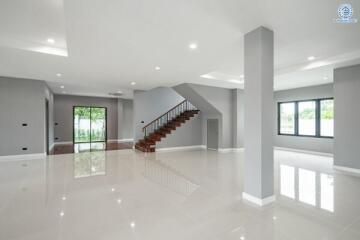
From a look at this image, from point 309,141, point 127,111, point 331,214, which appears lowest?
point 331,214

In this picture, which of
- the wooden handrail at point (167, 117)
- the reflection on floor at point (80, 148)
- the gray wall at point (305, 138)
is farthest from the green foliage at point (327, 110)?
the reflection on floor at point (80, 148)

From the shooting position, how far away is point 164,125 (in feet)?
33.3

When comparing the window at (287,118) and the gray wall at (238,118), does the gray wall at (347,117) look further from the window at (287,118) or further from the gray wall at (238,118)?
the gray wall at (238,118)

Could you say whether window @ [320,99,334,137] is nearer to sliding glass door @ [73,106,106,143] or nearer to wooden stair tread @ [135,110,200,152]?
wooden stair tread @ [135,110,200,152]

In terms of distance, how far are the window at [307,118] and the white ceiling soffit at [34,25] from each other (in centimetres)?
951

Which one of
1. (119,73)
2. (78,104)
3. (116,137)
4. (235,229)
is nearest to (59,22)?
(119,73)

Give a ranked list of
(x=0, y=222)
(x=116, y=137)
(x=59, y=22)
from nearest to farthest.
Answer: (x=0, y=222), (x=59, y=22), (x=116, y=137)

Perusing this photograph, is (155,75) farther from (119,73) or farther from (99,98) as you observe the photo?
(99,98)

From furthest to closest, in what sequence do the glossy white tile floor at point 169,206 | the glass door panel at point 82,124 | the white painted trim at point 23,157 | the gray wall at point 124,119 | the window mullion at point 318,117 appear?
the gray wall at point 124,119, the glass door panel at point 82,124, the window mullion at point 318,117, the white painted trim at point 23,157, the glossy white tile floor at point 169,206

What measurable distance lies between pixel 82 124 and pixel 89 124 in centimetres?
42

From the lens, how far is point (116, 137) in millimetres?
13414

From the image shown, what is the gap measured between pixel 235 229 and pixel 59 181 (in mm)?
4104

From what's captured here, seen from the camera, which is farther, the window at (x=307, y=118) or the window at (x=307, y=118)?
the window at (x=307, y=118)

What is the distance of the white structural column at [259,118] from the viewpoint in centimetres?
318
